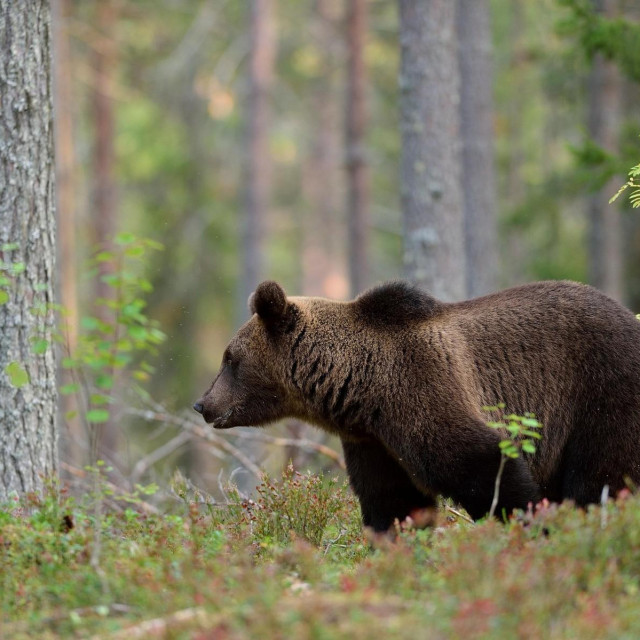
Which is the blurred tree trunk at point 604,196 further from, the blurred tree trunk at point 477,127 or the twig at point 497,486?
the twig at point 497,486

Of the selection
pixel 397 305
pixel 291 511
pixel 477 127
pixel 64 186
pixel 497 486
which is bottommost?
pixel 291 511

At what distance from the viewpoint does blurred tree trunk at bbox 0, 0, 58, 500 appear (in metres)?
7.07

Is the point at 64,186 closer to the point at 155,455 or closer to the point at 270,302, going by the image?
the point at 155,455

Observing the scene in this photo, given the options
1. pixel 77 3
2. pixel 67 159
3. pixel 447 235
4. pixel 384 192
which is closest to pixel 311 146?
pixel 384 192

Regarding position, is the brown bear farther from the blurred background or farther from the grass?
the blurred background

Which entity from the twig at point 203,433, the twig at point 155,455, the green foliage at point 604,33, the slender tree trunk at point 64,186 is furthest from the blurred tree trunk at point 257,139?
the green foliage at point 604,33

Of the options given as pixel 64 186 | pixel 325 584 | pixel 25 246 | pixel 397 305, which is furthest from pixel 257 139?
pixel 325 584

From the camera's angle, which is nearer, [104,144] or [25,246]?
[25,246]

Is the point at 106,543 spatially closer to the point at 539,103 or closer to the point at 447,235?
the point at 447,235

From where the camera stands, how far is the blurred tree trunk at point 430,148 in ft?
38.9

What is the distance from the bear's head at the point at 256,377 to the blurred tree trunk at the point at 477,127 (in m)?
9.95

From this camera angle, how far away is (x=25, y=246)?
7223 millimetres

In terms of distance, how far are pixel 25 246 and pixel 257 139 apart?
15.3 m

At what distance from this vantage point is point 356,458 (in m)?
6.96
